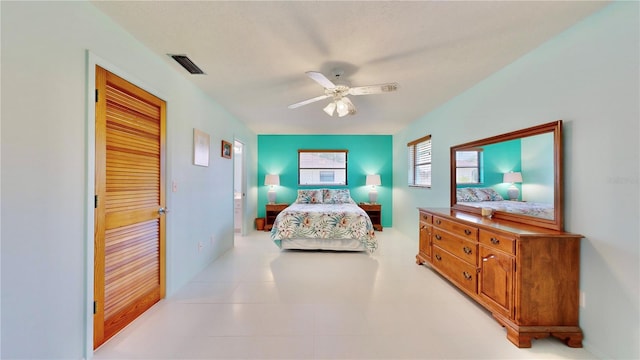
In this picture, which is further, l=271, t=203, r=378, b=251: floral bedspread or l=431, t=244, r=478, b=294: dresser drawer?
l=271, t=203, r=378, b=251: floral bedspread

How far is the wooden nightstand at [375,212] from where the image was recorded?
5.40m

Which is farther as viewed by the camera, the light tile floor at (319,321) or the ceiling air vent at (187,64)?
the ceiling air vent at (187,64)

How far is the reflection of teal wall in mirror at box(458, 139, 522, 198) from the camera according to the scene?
2189 mm

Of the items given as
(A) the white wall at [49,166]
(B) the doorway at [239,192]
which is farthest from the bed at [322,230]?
(A) the white wall at [49,166]

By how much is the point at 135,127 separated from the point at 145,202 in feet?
2.02

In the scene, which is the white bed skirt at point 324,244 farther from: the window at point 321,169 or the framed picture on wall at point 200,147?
the window at point 321,169

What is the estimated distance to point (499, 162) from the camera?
2.38 meters

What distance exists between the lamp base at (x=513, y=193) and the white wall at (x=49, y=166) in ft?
10.8

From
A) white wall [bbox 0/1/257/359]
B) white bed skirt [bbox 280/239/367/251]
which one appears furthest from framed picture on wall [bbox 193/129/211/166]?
white bed skirt [bbox 280/239/367/251]

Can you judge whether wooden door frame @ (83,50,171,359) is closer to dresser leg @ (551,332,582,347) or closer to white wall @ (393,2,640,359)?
dresser leg @ (551,332,582,347)

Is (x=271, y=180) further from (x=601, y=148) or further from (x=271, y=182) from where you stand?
(x=601, y=148)

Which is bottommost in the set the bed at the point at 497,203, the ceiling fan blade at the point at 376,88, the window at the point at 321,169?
the bed at the point at 497,203

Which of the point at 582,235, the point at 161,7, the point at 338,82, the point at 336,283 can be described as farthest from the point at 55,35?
the point at 582,235

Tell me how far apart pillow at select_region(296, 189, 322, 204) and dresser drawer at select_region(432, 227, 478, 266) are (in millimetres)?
2817
